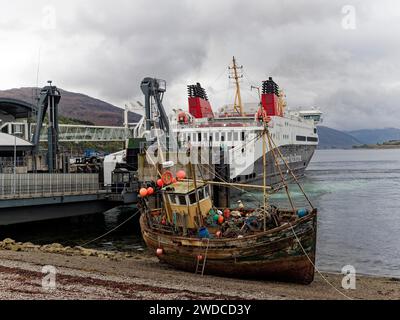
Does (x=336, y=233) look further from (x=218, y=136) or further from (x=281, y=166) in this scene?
(x=281, y=166)

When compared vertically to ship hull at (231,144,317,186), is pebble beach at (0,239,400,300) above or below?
below

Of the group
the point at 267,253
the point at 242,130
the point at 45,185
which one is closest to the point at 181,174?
the point at 267,253

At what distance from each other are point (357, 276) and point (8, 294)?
1555cm

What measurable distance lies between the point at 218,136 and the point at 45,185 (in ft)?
101

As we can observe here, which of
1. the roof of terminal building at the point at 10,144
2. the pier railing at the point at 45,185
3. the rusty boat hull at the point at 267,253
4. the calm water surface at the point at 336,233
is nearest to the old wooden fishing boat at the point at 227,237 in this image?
the rusty boat hull at the point at 267,253

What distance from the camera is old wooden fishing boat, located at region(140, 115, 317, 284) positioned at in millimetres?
16688

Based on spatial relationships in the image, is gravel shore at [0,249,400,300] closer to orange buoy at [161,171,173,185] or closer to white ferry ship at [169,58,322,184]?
orange buoy at [161,171,173,185]

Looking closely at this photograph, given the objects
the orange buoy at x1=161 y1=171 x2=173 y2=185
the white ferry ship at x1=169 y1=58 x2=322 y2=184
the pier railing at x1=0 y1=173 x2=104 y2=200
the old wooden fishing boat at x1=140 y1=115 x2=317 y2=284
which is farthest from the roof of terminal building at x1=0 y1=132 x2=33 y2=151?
the orange buoy at x1=161 y1=171 x2=173 y2=185

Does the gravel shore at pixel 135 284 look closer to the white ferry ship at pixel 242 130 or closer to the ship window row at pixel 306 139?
the white ferry ship at pixel 242 130

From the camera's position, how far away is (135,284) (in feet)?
47.6

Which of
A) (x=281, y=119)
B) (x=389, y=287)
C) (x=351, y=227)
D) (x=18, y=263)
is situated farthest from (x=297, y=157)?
(x=18, y=263)

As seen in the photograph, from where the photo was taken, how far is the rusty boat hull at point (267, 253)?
16562mm

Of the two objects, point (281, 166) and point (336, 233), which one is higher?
point (281, 166)

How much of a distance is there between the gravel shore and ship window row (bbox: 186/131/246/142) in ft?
117
